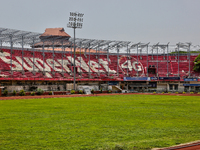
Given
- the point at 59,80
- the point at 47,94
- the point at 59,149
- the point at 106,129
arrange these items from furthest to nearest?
1. the point at 59,80
2. the point at 47,94
3. the point at 106,129
4. the point at 59,149

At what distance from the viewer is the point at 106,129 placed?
1571cm

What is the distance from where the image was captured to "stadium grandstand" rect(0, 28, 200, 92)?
61.6m

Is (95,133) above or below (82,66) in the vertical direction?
below

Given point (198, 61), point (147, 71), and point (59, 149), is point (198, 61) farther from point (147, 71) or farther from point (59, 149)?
point (59, 149)

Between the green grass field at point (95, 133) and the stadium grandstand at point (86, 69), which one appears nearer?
the green grass field at point (95, 133)

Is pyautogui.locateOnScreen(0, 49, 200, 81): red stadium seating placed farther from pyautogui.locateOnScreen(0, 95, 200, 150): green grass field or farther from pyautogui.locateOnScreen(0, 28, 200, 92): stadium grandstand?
pyautogui.locateOnScreen(0, 95, 200, 150): green grass field

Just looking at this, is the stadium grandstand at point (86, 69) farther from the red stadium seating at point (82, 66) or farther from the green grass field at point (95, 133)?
the green grass field at point (95, 133)

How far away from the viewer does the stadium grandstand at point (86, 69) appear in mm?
61625

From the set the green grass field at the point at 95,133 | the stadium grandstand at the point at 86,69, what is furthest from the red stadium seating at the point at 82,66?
the green grass field at the point at 95,133

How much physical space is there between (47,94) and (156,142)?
150 feet

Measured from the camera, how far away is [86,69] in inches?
3078

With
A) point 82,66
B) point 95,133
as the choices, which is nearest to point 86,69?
point 82,66

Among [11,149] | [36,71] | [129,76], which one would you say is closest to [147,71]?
[129,76]

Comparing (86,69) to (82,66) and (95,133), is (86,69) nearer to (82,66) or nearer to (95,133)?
(82,66)
